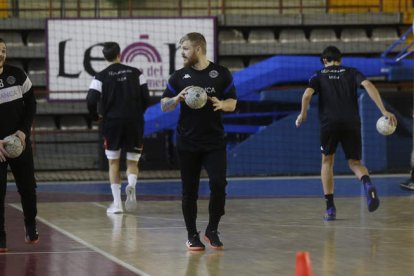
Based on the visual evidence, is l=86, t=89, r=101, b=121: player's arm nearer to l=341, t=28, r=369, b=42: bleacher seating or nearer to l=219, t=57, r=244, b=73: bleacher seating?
l=219, t=57, r=244, b=73: bleacher seating

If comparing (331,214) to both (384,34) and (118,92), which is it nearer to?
(118,92)

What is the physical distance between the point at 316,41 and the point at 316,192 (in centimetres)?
928

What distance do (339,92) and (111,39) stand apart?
11.8m

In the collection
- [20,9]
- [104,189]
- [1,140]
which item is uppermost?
[20,9]

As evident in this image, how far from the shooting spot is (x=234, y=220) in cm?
1219

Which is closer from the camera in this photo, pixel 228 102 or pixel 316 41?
pixel 228 102

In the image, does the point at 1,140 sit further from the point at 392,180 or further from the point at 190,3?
the point at 190,3

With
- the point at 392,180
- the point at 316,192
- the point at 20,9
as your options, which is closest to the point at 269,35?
the point at 20,9

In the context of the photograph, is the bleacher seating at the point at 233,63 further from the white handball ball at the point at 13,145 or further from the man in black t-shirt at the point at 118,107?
the white handball ball at the point at 13,145

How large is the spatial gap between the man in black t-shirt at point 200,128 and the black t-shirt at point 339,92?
9.19 ft

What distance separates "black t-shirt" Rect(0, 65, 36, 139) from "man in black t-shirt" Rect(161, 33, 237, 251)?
1.33 meters

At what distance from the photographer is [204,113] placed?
946cm

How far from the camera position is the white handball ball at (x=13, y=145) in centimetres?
930

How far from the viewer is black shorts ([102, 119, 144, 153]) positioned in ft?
42.9
